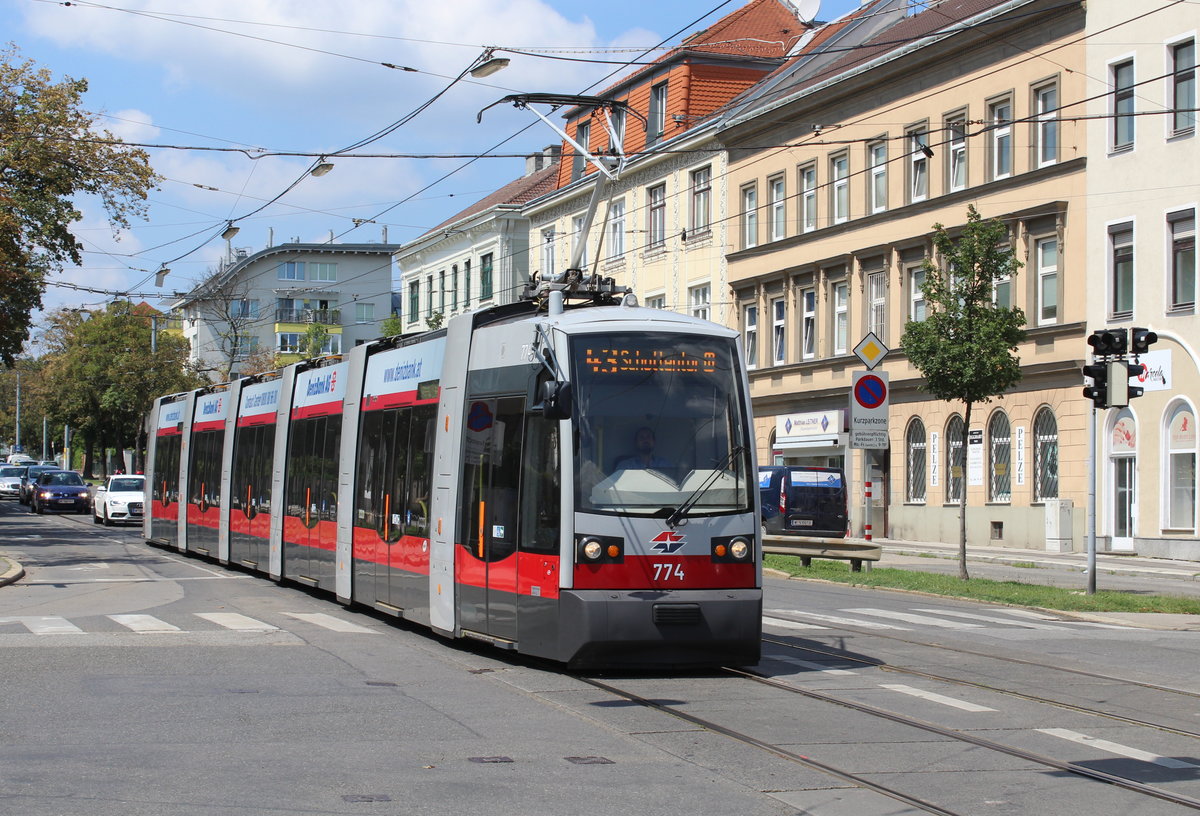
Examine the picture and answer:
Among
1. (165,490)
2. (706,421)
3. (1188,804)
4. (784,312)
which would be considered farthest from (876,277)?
(1188,804)

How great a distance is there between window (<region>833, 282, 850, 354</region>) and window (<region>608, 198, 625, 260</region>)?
42.9ft

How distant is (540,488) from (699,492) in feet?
4.34

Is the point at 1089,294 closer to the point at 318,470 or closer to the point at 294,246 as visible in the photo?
the point at 318,470

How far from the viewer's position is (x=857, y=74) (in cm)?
4306

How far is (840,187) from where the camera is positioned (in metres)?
45.5

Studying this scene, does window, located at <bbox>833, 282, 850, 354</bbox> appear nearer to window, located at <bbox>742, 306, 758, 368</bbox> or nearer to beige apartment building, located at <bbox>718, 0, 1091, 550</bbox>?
beige apartment building, located at <bbox>718, 0, 1091, 550</bbox>

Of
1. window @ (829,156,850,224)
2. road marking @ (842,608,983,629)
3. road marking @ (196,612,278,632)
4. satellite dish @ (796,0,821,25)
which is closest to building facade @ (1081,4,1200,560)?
window @ (829,156,850,224)

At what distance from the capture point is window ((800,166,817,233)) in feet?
153

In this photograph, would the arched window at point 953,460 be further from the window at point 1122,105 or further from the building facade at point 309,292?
the building facade at point 309,292

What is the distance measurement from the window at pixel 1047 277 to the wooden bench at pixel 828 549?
36.1 ft

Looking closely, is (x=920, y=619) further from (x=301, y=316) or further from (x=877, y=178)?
(x=301, y=316)

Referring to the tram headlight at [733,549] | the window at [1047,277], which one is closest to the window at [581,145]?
the window at [1047,277]

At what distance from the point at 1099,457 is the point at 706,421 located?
26.0 meters

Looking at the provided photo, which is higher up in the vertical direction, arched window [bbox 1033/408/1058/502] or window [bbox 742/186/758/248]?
window [bbox 742/186/758/248]
